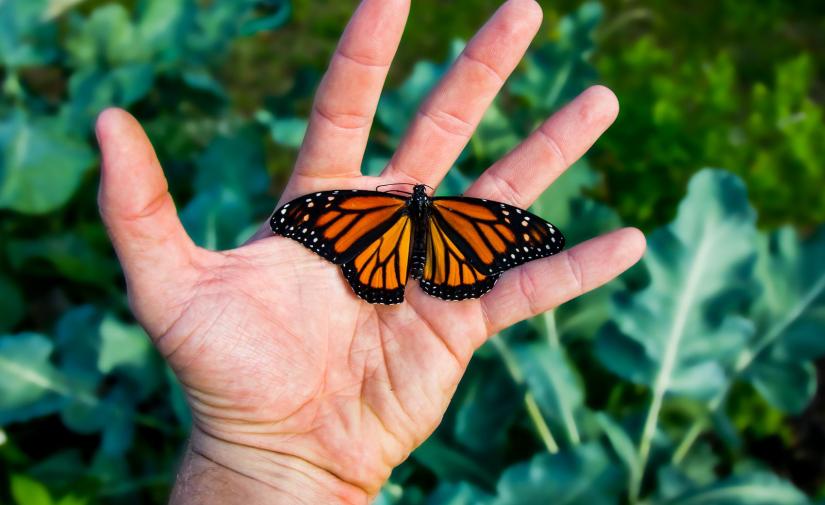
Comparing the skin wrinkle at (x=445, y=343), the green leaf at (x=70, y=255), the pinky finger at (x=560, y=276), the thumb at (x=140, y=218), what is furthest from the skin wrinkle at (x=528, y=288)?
the green leaf at (x=70, y=255)

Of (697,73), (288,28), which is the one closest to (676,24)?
(697,73)

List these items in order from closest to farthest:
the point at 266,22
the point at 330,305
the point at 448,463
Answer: the point at 330,305 < the point at 448,463 < the point at 266,22

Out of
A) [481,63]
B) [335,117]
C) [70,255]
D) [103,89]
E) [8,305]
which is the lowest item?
[8,305]

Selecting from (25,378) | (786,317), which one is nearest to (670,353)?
(786,317)

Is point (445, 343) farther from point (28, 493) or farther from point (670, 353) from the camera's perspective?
point (28, 493)

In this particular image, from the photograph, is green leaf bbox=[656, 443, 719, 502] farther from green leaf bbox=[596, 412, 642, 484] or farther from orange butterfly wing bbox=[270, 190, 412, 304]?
orange butterfly wing bbox=[270, 190, 412, 304]

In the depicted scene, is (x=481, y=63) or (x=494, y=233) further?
(x=481, y=63)

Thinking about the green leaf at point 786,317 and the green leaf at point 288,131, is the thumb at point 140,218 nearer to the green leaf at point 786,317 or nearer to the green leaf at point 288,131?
the green leaf at point 288,131
